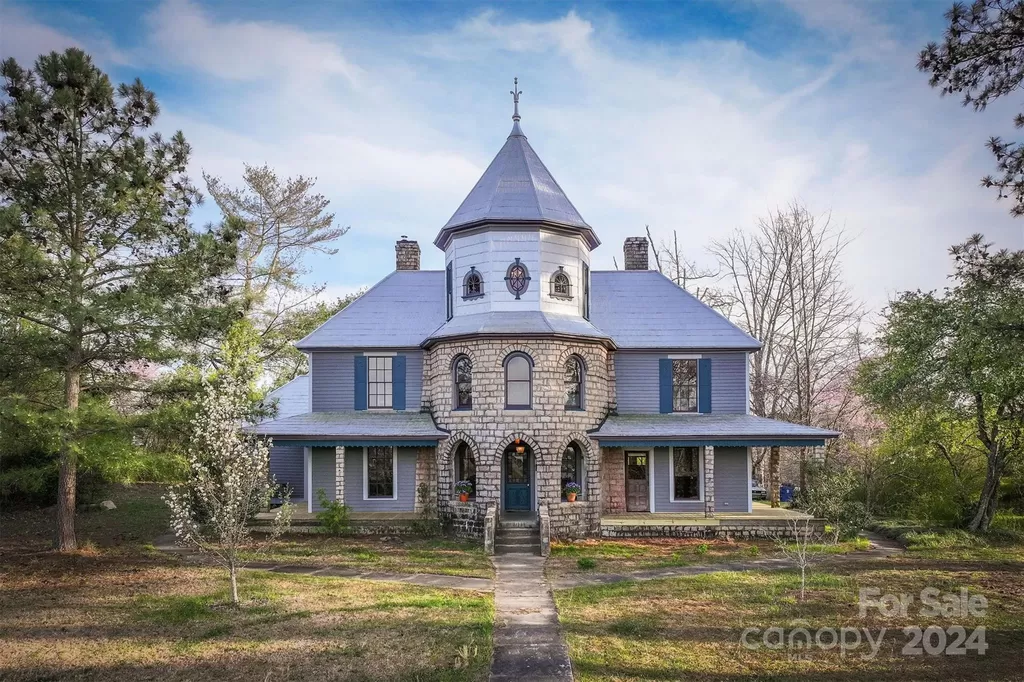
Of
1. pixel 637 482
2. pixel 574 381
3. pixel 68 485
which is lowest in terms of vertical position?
pixel 637 482

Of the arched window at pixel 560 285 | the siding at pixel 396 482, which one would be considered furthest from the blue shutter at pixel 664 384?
the siding at pixel 396 482

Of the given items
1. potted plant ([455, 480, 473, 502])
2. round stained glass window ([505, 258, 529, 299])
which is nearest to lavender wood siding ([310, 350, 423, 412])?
potted plant ([455, 480, 473, 502])

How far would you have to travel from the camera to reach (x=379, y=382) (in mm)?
21719

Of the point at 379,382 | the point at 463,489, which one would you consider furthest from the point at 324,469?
the point at 463,489

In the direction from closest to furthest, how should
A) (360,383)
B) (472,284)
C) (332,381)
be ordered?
(472,284) → (360,383) → (332,381)

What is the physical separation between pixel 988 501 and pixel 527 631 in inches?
624

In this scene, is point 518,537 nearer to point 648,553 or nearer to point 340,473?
point 648,553

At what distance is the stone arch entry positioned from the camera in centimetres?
1966

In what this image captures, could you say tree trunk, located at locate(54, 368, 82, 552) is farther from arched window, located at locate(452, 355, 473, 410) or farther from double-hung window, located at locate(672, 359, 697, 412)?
double-hung window, located at locate(672, 359, 697, 412)

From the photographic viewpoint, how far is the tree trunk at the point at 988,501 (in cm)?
1936

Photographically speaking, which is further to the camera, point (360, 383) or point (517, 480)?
point (360, 383)

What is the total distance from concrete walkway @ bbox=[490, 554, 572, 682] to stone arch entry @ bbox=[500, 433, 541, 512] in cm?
447

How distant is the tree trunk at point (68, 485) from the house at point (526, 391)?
16.2 ft

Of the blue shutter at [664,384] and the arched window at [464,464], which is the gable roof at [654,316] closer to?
the blue shutter at [664,384]
